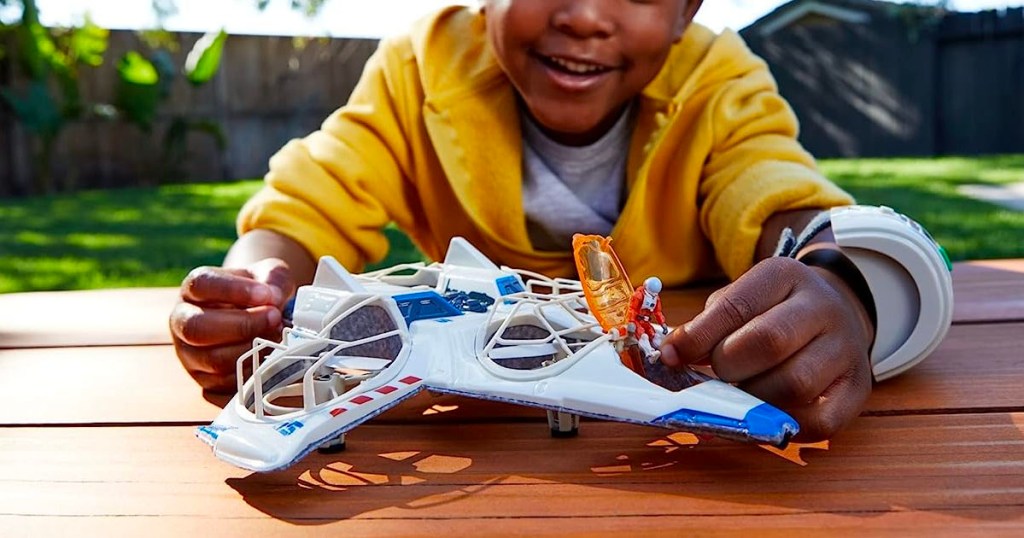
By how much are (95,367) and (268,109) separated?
7.90m

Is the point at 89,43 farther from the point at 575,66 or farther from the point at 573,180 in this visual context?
the point at 575,66

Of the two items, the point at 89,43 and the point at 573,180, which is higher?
the point at 573,180

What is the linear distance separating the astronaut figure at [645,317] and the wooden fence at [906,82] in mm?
8461

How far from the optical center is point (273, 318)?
3.30 feet

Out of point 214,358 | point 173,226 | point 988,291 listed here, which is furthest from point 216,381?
point 173,226

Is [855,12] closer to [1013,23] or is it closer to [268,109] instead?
[1013,23]

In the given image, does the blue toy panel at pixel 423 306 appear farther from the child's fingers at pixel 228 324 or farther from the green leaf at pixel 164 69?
the green leaf at pixel 164 69

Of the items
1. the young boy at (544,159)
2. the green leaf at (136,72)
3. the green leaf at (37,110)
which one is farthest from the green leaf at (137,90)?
the young boy at (544,159)

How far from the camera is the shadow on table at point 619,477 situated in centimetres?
67

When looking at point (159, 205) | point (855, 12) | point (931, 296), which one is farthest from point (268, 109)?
point (931, 296)

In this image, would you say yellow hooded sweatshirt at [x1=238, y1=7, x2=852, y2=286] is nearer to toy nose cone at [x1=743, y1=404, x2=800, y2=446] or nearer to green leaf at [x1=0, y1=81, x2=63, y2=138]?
toy nose cone at [x1=743, y1=404, x2=800, y2=446]

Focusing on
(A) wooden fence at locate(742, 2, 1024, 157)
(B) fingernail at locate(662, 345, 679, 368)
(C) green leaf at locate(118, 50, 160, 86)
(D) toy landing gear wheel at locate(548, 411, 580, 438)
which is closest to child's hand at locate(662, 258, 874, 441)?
(B) fingernail at locate(662, 345, 679, 368)

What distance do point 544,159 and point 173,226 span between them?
3374 millimetres

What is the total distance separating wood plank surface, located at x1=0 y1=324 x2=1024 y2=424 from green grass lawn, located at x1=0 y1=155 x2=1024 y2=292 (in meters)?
1.95
